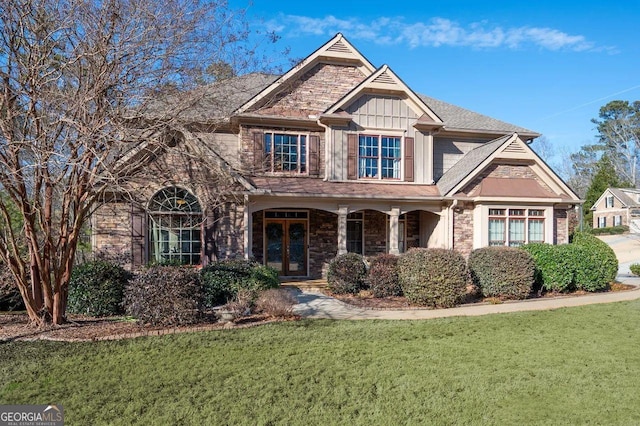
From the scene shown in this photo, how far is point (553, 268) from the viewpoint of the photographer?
40.3 feet

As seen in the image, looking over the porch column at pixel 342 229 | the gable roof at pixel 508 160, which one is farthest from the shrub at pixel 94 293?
the gable roof at pixel 508 160

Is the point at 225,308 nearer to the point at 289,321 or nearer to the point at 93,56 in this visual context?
the point at 289,321

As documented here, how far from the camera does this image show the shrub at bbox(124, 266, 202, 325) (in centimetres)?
815

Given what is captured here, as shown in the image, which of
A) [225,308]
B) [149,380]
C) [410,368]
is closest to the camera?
[149,380]

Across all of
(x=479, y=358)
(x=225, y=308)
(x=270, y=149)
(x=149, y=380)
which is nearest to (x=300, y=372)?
(x=149, y=380)

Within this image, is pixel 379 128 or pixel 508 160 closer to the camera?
pixel 508 160

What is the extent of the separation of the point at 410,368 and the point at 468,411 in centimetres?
140

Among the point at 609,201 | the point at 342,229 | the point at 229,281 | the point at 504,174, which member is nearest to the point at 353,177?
the point at 342,229

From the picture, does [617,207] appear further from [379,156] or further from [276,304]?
[276,304]

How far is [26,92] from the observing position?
7.32 m

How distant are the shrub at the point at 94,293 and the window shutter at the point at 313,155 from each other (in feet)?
25.4

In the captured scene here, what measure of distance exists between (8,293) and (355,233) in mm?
10899

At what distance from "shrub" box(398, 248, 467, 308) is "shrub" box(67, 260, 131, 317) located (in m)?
6.98

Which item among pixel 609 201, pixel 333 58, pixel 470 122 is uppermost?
pixel 333 58
